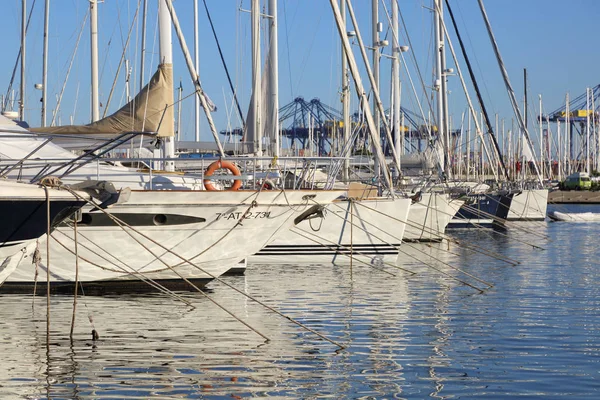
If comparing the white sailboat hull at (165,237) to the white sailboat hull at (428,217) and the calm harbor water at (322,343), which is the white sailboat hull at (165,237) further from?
the white sailboat hull at (428,217)

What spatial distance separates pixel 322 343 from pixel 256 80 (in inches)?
586

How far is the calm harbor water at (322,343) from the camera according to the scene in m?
10.9

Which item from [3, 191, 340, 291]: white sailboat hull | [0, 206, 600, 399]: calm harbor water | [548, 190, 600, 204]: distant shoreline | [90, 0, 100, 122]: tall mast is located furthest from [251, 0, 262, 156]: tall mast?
[548, 190, 600, 204]: distant shoreline

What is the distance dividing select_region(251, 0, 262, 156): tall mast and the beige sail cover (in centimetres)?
477

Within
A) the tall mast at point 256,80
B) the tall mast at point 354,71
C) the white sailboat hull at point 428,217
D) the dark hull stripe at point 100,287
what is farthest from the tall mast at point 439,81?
the dark hull stripe at point 100,287

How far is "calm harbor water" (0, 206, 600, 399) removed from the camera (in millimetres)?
10922

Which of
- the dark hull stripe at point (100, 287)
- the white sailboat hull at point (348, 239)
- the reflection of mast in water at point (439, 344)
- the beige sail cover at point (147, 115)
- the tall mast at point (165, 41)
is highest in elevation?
the tall mast at point (165, 41)

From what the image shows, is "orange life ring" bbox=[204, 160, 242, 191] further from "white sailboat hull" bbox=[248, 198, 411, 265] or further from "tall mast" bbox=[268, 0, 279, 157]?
"tall mast" bbox=[268, 0, 279, 157]

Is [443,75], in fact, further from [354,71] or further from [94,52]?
[354,71]

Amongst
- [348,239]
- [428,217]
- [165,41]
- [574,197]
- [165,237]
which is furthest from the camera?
[574,197]

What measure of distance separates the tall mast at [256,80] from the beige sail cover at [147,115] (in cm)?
477

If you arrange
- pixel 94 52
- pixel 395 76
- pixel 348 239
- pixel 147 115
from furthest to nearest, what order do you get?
pixel 395 76 < pixel 94 52 < pixel 348 239 < pixel 147 115

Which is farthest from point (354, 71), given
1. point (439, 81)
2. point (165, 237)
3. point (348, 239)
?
point (439, 81)

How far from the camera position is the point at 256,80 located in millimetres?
27484
